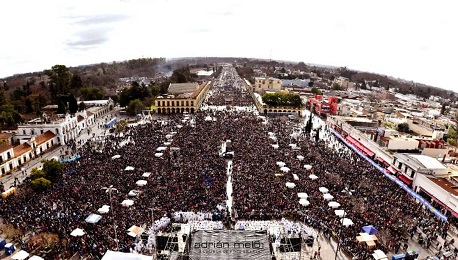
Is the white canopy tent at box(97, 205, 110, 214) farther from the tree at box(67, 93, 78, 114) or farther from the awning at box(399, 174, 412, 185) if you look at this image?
the tree at box(67, 93, 78, 114)

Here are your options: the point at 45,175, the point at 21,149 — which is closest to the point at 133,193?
the point at 45,175

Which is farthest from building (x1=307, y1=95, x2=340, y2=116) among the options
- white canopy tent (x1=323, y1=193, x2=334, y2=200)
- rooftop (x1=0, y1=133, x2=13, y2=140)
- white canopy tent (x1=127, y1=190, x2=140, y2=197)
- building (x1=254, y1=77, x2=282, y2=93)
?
rooftop (x1=0, y1=133, x2=13, y2=140)

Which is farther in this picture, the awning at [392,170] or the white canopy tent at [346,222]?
the awning at [392,170]

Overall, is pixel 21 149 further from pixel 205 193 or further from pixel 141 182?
pixel 205 193

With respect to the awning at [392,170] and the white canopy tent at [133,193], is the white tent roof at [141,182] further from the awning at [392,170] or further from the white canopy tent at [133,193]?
the awning at [392,170]

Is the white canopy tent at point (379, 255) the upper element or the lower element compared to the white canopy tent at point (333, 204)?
lower

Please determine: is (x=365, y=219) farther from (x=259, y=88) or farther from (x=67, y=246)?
(x=259, y=88)

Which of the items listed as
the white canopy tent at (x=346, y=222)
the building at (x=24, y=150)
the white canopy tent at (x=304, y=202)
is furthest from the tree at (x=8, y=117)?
the white canopy tent at (x=346, y=222)
